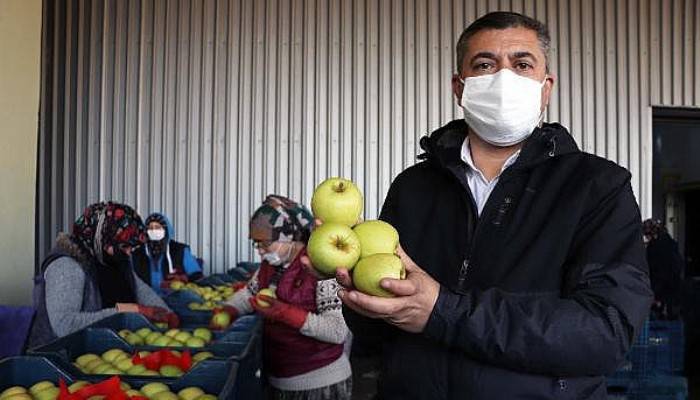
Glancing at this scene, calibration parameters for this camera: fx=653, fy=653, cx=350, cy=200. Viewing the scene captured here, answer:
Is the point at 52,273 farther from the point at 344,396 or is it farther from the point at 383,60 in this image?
the point at 383,60

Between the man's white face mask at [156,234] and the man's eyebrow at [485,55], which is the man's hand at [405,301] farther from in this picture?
the man's white face mask at [156,234]

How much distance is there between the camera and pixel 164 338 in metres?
3.01

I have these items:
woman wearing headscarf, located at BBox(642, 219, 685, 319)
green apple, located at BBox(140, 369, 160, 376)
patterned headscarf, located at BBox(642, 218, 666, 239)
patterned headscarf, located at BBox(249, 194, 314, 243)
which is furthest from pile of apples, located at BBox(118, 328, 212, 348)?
patterned headscarf, located at BBox(642, 218, 666, 239)

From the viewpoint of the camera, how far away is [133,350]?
2.77 metres

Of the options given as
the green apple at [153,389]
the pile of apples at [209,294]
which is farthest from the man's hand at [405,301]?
the pile of apples at [209,294]

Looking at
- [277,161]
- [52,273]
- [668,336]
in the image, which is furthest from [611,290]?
[277,161]

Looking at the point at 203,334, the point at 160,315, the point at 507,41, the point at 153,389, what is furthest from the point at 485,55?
the point at 160,315

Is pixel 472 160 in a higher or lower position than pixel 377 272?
higher

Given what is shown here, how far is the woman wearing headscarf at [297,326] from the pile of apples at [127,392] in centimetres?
80

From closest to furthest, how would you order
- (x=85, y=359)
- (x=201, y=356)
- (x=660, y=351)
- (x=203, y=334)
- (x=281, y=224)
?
(x=85, y=359), (x=201, y=356), (x=203, y=334), (x=281, y=224), (x=660, y=351)

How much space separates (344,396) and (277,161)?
3.86 m

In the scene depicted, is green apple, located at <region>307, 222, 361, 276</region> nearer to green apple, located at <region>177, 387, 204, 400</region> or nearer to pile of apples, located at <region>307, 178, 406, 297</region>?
pile of apples, located at <region>307, 178, 406, 297</region>

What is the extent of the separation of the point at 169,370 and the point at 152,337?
526mm

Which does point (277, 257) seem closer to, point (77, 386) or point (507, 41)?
point (77, 386)
